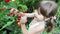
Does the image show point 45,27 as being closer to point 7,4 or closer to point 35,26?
Answer: point 35,26

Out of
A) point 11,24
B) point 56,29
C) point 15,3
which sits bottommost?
point 56,29

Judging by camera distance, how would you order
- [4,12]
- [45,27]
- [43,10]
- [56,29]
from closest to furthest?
[43,10], [45,27], [4,12], [56,29]

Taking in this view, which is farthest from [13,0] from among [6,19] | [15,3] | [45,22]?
[45,22]

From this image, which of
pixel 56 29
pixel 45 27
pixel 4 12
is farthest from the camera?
pixel 56 29

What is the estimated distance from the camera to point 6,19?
4367 mm

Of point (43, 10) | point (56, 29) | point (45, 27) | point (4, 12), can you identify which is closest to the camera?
point (43, 10)

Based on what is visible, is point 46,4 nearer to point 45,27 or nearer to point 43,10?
point 43,10

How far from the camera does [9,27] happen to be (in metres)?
4.52

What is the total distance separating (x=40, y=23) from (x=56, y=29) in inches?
84.2

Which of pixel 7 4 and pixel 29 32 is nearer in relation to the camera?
pixel 29 32

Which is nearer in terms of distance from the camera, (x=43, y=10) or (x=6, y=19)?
(x=43, y=10)

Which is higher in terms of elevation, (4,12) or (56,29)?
(4,12)

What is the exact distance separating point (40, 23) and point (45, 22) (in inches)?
5.9

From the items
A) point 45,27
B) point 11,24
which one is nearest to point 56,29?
point 11,24
